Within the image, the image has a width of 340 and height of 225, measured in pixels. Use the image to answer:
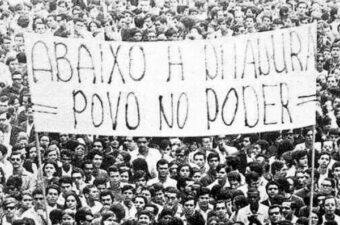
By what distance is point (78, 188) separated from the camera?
5098 millimetres

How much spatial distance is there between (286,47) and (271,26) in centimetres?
213

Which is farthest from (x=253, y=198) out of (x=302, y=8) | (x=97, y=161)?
(x=302, y=8)

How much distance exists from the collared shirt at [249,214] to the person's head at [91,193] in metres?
0.88

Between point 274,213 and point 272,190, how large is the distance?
180mm

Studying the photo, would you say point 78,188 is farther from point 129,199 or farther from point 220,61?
point 220,61

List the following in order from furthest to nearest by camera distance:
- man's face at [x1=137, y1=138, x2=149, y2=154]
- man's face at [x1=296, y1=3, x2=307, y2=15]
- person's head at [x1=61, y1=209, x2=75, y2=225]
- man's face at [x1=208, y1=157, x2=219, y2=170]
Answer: man's face at [x1=296, y1=3, x2=307, y2=15], man's face at [x1=137, y1=138, x2=149, y2=154], man's face at [x1=208, y1=157, x2=219, y2=170], person's head at [x1=61, y1=209, x2=75, y2=225]

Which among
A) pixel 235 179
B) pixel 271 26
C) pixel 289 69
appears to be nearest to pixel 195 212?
pixel 235 179

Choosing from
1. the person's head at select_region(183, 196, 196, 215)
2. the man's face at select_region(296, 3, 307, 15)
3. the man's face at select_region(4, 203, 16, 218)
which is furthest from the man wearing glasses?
the man's face at select_region(296, 3, 307, 15)

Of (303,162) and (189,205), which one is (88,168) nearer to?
(189,205)

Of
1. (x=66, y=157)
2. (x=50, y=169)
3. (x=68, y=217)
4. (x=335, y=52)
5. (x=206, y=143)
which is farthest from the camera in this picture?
(x=335, y=52)

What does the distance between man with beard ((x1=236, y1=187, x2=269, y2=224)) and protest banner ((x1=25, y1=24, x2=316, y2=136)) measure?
27.8 inches

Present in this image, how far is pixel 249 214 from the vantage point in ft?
16.3

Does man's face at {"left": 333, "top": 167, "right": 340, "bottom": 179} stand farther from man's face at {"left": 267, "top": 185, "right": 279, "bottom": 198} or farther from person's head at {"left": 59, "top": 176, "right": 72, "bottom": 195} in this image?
person's head at {"left": 59, "top": 176, "right": 72, "bottom": 195}

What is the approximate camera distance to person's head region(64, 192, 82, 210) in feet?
16.2
